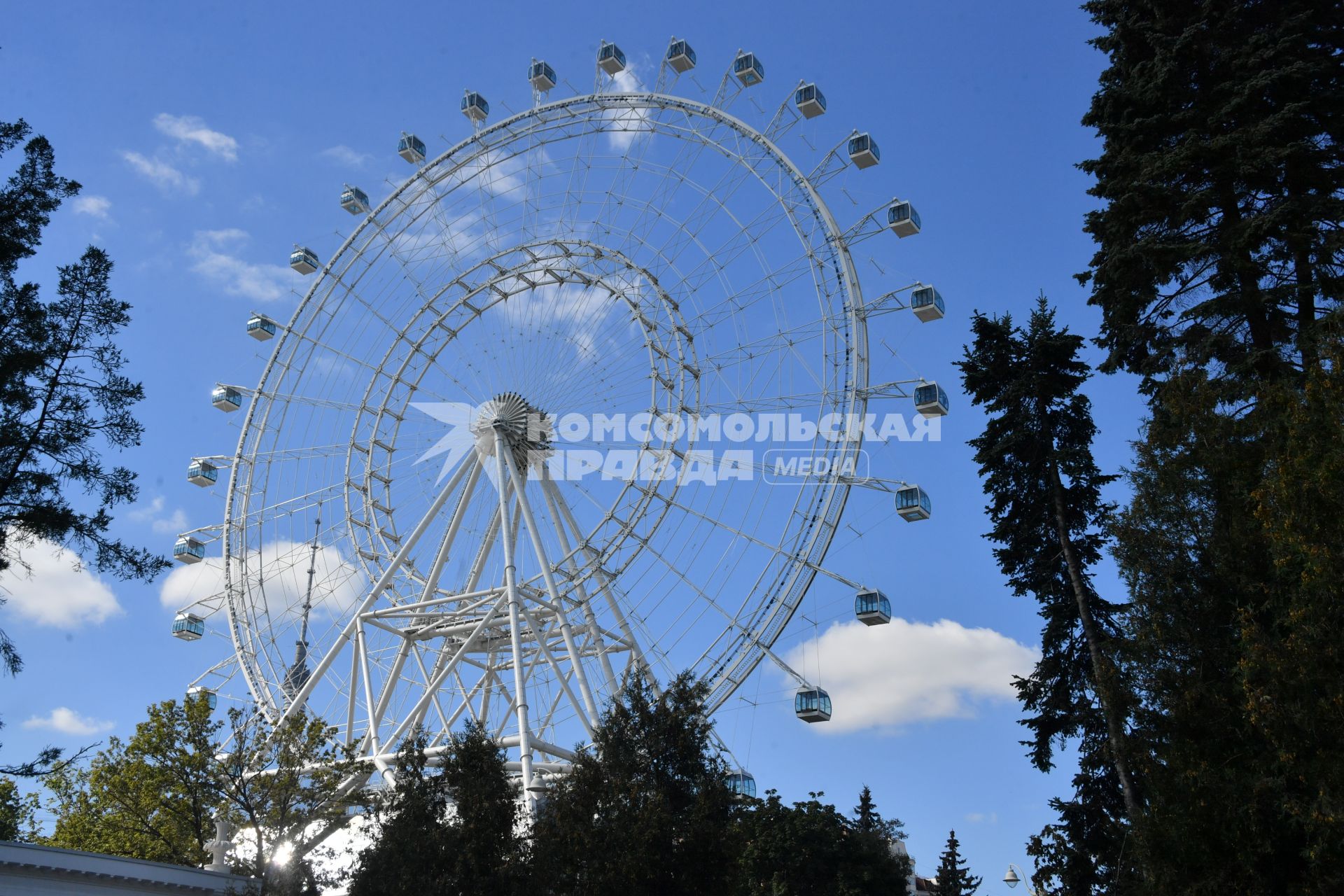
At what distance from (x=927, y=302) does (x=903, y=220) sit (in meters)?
2.88

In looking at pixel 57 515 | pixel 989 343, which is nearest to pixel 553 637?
pixel 989 343

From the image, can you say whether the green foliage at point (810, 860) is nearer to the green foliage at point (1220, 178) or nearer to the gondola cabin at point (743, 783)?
the gondola cabin at point (743, 783)

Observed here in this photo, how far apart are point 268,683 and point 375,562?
252 inches

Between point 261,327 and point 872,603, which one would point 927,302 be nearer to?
point 872,603

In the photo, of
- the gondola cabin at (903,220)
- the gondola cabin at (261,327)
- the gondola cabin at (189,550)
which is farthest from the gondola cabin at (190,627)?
the gondola cabin at (903,220)

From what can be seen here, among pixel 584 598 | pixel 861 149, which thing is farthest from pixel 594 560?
pixel 861 149

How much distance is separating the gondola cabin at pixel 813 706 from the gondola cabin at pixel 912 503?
616 centimetres

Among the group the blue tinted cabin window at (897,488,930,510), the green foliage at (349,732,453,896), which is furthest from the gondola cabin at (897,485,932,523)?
the green foliage at (349,732,453,896)

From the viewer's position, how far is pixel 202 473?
5056cm

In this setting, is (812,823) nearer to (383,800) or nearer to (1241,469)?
(383,800)

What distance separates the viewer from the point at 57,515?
814 inches

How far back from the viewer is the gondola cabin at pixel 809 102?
135 ft

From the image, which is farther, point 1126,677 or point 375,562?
point 375,562

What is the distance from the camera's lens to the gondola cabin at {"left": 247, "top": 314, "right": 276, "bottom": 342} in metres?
49.4
